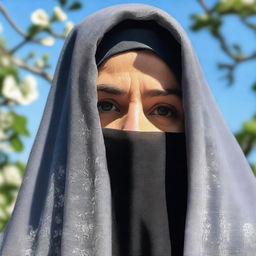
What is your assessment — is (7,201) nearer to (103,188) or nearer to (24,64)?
(24,64)

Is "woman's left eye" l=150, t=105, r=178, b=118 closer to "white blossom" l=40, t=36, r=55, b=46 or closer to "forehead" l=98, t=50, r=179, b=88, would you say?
"forehead" l=98, t=50, r=179, b=88

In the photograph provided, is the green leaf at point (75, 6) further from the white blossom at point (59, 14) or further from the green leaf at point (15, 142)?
the green leaf at point (15, 142)

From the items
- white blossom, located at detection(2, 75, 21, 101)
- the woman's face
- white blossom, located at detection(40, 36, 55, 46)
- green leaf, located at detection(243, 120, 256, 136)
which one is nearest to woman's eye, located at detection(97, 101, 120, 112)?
the woman's face

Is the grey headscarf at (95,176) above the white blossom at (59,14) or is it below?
below

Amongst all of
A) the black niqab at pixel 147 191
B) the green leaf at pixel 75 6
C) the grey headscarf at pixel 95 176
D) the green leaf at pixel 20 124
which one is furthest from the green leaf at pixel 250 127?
the black niqab at pixel 147 191

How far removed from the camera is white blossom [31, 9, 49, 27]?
13.6 ft

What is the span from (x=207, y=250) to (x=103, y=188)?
0.25 meters

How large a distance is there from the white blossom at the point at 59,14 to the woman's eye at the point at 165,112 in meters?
2.71

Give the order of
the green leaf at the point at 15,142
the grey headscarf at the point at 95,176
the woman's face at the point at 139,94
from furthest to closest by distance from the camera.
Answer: the green leaf at the point at 15,142 < the woman's face at the point at 139,94 < the grey headscarf at the point at 95,176

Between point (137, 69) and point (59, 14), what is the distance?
8.92 ft

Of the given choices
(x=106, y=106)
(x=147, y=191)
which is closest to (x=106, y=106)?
(x=106, y=106)

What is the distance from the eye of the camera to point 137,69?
1572mm

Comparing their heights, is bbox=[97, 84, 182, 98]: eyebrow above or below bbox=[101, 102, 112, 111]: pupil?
above

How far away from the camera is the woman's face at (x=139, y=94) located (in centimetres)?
156
